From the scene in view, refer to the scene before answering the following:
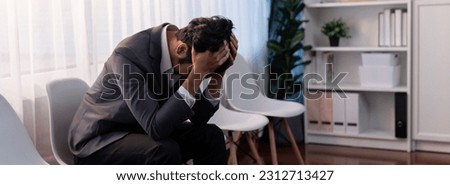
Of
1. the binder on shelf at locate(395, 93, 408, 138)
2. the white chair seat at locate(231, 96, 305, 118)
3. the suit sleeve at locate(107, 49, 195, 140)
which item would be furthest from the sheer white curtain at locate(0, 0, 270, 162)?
the binder on shelf at locate(395, 93, 408, 138)

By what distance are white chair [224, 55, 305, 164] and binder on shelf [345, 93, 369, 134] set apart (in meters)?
0.58

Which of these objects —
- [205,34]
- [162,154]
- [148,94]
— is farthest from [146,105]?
[205,34]

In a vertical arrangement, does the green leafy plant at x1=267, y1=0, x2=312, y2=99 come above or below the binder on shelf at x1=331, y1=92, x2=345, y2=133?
above

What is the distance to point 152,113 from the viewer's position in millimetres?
1885

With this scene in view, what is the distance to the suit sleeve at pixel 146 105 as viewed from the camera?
187 centimetres

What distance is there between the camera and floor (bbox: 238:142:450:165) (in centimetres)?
345

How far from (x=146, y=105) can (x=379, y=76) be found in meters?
2.26

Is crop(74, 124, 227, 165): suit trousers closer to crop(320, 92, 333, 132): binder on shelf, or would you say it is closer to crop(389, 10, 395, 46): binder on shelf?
crop(320, 92, 333, 132): binder on shelf

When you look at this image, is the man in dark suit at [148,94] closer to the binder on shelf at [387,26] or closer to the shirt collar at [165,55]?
the shirt collar at [165,55]

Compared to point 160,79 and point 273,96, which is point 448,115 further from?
point 160,79

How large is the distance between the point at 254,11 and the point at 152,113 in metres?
2.03

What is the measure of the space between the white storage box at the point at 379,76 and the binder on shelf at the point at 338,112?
18 centimetres

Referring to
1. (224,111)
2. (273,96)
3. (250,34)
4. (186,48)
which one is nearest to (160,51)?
(186,48)

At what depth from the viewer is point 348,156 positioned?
3615 mm
